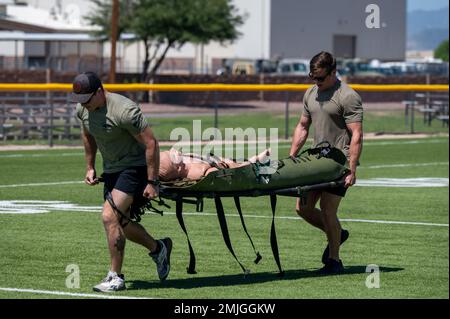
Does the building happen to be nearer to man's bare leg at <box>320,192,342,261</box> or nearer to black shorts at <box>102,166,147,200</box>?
man's bare leg at <box>320,192,342,261</box>

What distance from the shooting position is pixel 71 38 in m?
49.4

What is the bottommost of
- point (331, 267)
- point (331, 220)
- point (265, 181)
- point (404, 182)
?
point (404, 182)

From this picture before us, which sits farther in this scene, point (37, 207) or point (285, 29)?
point (285, 29)

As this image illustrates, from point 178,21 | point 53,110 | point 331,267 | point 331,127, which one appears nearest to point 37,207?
point 331,267

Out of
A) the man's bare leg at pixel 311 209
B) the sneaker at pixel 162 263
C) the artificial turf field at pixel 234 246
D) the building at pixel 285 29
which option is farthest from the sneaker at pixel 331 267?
the building at pixel 285 29

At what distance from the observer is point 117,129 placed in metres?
10.7

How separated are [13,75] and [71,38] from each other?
2870 mm

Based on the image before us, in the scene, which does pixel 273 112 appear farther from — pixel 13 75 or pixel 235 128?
pixel 13 75

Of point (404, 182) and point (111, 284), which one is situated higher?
point (111, 284)

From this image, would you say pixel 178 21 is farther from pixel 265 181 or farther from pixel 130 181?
pixel 130 181

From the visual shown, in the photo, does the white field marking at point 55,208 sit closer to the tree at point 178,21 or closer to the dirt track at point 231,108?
the dirt track at point 231,108

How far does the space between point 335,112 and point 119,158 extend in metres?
2.23

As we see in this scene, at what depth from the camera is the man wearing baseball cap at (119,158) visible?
10562 millimetres
